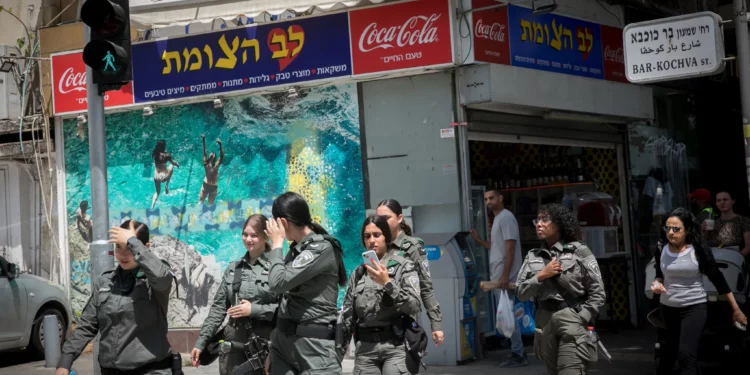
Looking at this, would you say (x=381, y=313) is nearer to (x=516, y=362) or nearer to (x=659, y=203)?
(x=516, y=362)

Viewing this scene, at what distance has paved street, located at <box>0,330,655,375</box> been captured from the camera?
10797 mm

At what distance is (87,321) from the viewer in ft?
21.3

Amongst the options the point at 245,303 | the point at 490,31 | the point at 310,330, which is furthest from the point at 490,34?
the point at 310,330

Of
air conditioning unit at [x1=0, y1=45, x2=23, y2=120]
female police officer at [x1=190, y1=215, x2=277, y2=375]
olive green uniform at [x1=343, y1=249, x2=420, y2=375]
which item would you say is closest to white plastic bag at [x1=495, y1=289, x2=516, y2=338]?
female police officer at [x1=190, y1=215, x2=277, y2=375]

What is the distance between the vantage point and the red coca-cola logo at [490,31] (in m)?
11.7

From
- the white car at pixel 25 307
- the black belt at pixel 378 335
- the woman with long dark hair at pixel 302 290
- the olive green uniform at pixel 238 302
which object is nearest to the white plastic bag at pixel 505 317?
the olive green uniform at pixel 238 302

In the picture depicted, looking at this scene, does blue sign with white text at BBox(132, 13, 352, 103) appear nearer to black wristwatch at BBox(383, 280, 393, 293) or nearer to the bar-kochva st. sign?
the bar-kochva st. sign

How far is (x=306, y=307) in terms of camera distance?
20.1 feet

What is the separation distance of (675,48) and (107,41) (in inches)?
207

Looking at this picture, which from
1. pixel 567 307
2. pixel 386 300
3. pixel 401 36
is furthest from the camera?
pixel 401 36

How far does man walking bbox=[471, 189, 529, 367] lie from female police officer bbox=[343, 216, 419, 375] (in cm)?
443

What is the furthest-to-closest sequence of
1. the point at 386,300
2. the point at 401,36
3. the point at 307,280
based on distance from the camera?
the point at 401,36 < the point at 386,300 < the point at 307,280

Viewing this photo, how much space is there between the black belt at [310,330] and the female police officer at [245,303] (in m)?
0.94

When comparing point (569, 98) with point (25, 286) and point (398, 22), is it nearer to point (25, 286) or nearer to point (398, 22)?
point (398, 22)
